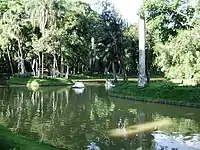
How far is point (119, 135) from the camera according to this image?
19.3 metres

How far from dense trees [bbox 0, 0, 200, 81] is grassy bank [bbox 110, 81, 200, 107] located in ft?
14.4

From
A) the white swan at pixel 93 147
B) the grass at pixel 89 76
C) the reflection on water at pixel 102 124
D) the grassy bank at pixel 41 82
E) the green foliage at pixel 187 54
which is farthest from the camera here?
the grass at pixel 89 76

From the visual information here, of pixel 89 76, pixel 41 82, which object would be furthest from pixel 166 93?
pixel 89 76

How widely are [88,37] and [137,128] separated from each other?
62.8 m

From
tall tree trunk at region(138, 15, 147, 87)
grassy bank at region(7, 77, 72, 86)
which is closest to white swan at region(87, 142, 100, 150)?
tall tree trunk at region(138, 15, 147, 87)

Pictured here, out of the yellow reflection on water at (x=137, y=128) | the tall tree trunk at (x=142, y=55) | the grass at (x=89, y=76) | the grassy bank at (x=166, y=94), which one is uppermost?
the tall tree trunk at (x=142, y=55)

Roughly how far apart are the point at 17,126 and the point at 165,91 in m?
17.8

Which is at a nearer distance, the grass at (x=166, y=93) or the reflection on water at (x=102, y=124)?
the reflection on water at (x=102, y=124)

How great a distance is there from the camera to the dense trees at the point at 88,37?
1321 inches

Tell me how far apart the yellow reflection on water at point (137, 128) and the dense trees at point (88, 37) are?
11.1m

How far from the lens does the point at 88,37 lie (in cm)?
8344

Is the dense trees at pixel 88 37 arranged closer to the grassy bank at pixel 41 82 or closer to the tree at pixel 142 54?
the tree at pixel 142 54

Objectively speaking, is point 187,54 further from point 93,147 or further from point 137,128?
point 93,147

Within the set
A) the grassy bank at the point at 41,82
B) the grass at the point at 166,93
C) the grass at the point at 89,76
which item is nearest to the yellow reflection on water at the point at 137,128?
the grass at the point at 166,93
